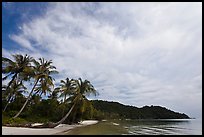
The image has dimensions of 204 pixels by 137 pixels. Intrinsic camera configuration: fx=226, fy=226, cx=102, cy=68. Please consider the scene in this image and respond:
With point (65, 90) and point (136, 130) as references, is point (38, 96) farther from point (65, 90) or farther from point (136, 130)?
point (136, 130)

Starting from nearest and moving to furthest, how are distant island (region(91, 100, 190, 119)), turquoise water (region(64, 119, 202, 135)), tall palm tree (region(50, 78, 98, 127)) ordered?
turquoise water (region(64, 119, 202, 135))
tall palm tree (region(50, 78, 98, 127))
distant island (region(91, 100, 190, 119))

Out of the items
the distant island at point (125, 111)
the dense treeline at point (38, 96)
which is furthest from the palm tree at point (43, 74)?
the distant island at point (125, 111)

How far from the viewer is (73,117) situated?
3297cm

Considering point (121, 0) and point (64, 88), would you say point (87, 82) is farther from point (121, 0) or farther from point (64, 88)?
point (121, 0)

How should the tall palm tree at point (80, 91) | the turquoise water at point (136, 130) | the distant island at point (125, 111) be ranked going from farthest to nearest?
the distant island at point (125, 111)
the tall palm tree at point (80, 91)
the turquoise water at point (136, 130)

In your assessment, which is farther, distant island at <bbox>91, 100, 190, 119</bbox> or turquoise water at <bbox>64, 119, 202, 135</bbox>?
distant island at <bbox>91, 100, 190, 119</bbox>

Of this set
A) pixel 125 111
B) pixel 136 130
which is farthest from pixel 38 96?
pixel 125 111

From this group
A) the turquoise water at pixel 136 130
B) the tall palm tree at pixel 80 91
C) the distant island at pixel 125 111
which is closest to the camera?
the turquoise water at pixel 136 130

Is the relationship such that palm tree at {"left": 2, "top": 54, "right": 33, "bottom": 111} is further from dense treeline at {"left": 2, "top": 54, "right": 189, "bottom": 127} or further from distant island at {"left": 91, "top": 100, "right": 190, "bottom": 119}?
distant island at {"left": 91, "top": 100, "right": 190, "bottom": 119}

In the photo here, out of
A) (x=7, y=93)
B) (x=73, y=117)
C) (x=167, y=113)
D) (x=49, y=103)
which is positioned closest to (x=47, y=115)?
(x=49, y=103)

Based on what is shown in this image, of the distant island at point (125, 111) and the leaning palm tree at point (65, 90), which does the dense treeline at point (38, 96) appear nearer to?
the leaning palm tree at point (65, 90)

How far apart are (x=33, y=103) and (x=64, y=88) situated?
624 centimetres

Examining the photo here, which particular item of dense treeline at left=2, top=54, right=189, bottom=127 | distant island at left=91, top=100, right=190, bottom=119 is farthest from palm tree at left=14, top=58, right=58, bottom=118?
distant island at left=91, top=100, right=190, bottom=119

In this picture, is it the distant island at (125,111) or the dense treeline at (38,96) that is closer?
the dense treeline at (38,96)
